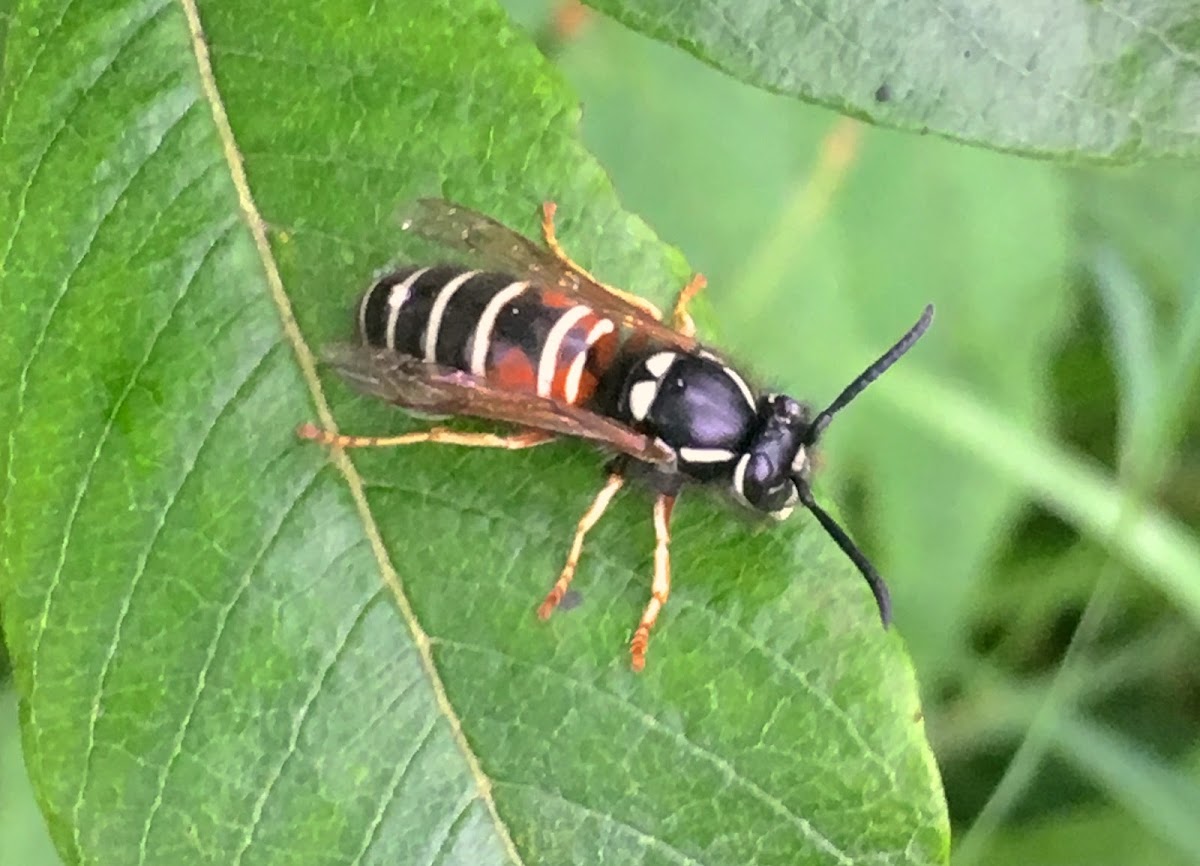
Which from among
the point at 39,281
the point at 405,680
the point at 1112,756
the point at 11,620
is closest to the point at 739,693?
the point at 405,680

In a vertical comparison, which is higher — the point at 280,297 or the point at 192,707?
the point at 280,297

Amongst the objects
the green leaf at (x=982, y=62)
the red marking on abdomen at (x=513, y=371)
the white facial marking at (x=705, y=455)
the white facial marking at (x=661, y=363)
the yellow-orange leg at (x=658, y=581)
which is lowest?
the red marking on abdomen at (x=513, y=371)

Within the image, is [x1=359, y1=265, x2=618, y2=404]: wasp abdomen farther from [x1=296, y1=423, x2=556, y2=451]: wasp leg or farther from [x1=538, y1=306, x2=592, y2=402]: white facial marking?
[x1=296, y1=423, x2=556, y2=451]: wasp leg

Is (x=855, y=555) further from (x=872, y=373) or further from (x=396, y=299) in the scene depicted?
(x=396, y=299)

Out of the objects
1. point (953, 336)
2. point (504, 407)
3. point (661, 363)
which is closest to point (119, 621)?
point (504, 407)

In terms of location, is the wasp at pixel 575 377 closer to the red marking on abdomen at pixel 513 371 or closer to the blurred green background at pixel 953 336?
the red marking on abdomen at pixel 513 371

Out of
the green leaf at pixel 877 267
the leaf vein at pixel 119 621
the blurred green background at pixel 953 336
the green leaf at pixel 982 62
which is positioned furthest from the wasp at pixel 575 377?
the green leaf at pixel 877 267
